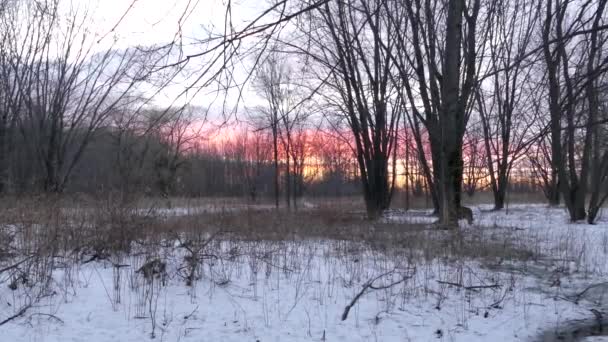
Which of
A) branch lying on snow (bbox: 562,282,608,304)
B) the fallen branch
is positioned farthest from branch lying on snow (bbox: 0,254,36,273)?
branch lying on snow (bbox: 562,282,608,304)

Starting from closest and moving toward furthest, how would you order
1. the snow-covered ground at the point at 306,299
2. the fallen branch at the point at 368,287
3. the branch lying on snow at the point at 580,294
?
the snow-covered ground at the point at 306,299 → the fallen branch at the point at 368,287 → the branch lying on snow at the point at 580,294

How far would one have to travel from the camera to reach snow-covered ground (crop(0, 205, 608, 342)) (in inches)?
190

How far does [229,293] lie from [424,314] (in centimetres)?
221

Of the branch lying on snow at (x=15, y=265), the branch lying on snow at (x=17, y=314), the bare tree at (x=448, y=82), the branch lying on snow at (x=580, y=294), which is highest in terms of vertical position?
the bare tree at (x=448, y=82)

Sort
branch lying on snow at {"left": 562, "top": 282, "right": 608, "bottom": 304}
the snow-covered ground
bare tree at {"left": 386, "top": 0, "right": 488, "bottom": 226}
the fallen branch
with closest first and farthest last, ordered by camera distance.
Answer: the snow-covered ground → the fallen branch → branch lying on snow at {"left": 562, "top": 282, "right": 608, "bottom": 304} → bare tree at {"left": 386, "top": 0, "right": 488, "bottom": 226}

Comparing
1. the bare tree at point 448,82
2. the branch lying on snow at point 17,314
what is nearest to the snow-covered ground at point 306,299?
the branch lying on snow at point 17,314

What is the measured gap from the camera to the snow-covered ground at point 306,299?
4820 mm

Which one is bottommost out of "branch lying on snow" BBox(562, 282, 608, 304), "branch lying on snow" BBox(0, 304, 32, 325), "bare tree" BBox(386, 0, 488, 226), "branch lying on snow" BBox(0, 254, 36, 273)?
"branch lying on snow" BBox(562, 282, 608, 304)

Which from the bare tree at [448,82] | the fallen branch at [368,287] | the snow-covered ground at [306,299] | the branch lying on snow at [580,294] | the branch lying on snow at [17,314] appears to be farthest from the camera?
the bare tree at [448,82]

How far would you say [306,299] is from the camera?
571 centimetres

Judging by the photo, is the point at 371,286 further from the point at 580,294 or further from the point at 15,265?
the point at 15,265

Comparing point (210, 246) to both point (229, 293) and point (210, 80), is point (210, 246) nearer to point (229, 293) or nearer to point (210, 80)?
point (229, 293)

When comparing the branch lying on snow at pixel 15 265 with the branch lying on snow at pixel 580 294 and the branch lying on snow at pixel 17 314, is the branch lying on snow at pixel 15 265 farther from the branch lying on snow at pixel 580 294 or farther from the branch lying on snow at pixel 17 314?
the branch lying on snow at pixel 580 294

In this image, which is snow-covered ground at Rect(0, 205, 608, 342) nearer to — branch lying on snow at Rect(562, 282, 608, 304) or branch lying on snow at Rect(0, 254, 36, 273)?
branch lying on snow at Rect(562, 282, 608, 304)
